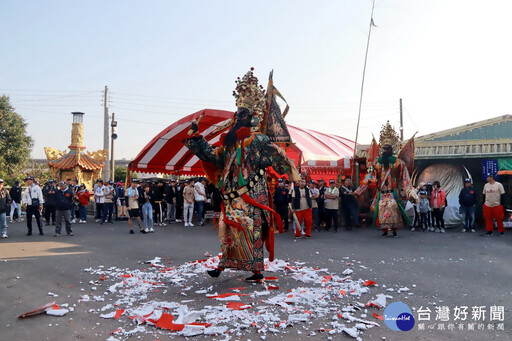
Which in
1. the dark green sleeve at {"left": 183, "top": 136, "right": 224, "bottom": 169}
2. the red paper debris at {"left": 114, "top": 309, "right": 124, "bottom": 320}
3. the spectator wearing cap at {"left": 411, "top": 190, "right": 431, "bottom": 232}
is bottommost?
the red paper debris at {"left": 114, "top": 309, "right": 124, "bottom": 320}

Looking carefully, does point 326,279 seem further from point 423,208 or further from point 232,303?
point 423,208

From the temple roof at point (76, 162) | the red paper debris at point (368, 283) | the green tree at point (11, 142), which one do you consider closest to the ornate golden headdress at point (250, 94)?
the red paper debris at point (368, 283)

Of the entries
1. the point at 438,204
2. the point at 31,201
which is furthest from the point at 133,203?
the point at 438,204

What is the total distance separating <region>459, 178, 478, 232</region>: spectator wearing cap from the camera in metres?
11.7

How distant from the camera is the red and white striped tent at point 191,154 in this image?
38.7 ft

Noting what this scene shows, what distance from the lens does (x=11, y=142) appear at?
24266mm

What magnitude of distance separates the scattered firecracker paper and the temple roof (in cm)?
1824

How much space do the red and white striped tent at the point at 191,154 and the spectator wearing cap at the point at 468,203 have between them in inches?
158

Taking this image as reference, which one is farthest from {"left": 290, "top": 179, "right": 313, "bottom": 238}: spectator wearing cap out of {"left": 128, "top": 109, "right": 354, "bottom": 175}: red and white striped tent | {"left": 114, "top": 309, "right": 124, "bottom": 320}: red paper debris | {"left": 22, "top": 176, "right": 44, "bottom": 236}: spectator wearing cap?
{"left": 114, "top": 309, "right": 124, "bottom": 320}: red paper debris

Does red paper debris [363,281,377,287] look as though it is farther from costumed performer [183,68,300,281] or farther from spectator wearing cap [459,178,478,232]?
spectator wearing cap [459,178,478,232]

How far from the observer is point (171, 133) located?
11906 millimetres

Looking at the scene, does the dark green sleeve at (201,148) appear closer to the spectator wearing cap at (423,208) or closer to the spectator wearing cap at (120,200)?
the spectator wearing cap at (423,208)

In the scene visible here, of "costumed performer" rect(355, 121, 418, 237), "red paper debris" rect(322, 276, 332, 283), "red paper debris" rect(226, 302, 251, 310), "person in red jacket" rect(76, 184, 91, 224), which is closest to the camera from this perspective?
"red paper debris" rect(226, 302, 251, 310)

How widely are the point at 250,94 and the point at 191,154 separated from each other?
9.62m
